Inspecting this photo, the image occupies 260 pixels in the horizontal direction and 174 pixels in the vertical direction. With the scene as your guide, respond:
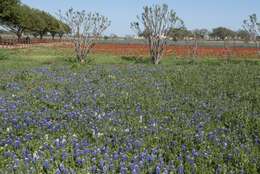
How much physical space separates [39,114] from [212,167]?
3347 mm

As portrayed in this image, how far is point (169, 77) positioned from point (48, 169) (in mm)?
8535

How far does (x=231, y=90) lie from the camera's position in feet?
32.6

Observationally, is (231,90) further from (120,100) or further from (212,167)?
(212,167)

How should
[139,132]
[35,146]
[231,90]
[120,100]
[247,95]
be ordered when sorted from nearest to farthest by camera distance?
[35,146] → [139,132] → [120,100] → [247,95] → [231,90]

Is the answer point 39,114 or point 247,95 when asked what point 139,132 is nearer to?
point 39,114

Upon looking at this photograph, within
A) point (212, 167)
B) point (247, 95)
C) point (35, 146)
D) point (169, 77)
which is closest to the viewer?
point (212, 167)

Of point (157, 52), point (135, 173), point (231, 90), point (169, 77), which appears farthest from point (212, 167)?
point (157, 52)

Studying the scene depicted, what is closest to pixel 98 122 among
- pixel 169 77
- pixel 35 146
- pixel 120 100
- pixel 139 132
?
pixel 139 132

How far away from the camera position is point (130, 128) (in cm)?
628

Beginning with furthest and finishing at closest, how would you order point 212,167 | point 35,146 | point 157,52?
point 157,52
point 35,146
point 212,167

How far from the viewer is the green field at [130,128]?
4852 millimetres

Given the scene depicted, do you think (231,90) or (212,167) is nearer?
(212,167)

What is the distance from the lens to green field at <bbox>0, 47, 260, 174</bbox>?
485cm

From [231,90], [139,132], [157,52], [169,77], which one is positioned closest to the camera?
[139,132]
